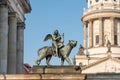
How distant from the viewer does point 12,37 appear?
53.0 m

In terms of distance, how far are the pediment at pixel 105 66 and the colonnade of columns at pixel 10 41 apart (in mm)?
61686

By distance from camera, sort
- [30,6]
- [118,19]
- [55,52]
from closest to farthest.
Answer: [55,52], [30,6], [118,19]

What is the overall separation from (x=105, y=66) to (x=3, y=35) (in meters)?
73.8

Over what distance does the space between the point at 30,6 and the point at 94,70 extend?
57.6 metres

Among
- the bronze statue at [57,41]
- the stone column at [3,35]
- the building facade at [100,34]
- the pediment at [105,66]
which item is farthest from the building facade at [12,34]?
the building facade at [100,34]

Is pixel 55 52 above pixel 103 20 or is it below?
below

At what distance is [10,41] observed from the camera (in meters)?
53.0

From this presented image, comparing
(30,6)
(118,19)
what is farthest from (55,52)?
(118,19)

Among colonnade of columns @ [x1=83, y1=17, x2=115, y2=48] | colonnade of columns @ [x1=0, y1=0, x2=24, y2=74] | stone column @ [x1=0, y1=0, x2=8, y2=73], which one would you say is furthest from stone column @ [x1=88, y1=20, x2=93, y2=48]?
stone column @ [x1=0, y1=0, x2=8, y2=73]

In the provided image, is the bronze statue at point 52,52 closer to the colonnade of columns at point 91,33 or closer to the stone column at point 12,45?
the stone column at point 12,45

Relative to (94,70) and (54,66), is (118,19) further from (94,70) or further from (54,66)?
(54,66)

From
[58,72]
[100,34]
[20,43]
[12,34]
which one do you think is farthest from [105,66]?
[58,72]

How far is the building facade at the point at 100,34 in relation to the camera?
123 meters

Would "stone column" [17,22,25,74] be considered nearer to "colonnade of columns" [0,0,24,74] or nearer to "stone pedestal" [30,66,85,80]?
"colonnade of columns" [0,0,24,74]
